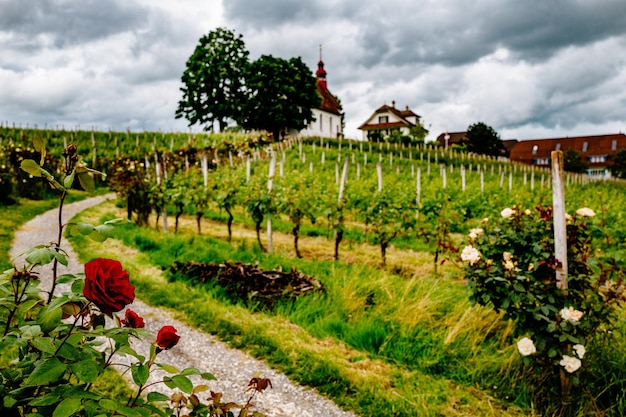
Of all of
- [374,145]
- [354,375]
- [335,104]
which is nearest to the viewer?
[354,375]

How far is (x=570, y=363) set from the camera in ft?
10.1

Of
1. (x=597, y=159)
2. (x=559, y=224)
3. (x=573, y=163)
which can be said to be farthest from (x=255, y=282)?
(x=597, y=159)

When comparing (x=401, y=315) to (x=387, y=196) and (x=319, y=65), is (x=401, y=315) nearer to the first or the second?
(x=387, y=196)

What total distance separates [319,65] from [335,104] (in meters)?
7.69

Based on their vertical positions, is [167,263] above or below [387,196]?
below

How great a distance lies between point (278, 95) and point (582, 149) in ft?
154

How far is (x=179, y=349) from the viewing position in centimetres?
425

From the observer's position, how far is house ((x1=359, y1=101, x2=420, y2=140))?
2179 inches

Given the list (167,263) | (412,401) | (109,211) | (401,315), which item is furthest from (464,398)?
(109,211)

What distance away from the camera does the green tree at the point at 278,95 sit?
38.2 m

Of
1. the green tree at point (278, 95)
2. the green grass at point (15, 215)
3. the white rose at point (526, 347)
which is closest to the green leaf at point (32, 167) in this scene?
the white rose at point (526, 347)

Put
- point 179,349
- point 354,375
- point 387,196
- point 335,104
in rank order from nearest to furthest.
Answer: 1. point 354,375
2. point 179,349
3. point 387,196
4. point 335,104

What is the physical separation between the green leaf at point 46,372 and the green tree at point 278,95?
37268 mm

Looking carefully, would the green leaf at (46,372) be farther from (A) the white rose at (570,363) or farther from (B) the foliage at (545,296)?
(A) the white rose at (570,363)
